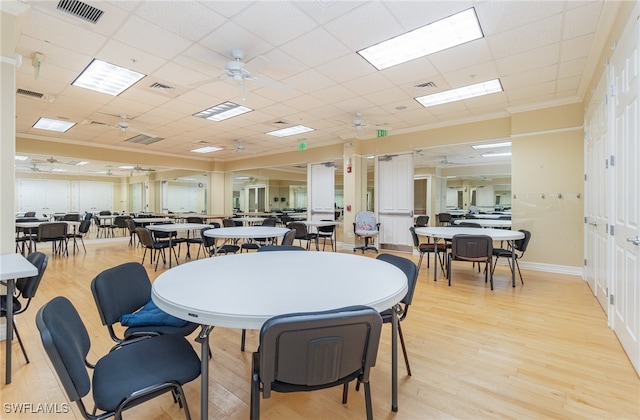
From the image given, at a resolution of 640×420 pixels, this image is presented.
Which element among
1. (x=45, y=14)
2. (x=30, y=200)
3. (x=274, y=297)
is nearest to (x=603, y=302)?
(x=274, y=297)

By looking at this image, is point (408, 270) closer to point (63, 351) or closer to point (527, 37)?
point (63, 351)

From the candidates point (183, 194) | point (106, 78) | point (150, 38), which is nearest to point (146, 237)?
point (106, 78)

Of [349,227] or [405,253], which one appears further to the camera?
[349,227]

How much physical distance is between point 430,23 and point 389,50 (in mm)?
572

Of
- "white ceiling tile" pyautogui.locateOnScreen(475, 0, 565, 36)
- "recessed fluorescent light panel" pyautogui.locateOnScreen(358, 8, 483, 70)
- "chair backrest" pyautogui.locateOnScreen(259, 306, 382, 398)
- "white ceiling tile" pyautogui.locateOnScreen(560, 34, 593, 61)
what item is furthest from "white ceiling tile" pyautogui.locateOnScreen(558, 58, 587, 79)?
"chair backrest" pyautogui.locateOnScreen(259, 306, 382, 398)

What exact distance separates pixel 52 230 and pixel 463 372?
7.62 metres

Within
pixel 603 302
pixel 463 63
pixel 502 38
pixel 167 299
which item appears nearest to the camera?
pixel 167 299

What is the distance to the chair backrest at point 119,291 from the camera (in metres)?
1.58

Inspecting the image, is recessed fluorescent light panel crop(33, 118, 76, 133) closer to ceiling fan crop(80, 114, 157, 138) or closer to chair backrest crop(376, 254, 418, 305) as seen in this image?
ceiling fan crop(80, 114, 157, 138)

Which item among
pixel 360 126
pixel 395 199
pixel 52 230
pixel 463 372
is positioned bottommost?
pixel 463 372

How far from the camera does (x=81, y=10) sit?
2646 mm

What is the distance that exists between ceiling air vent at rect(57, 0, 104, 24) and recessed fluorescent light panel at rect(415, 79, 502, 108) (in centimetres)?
426

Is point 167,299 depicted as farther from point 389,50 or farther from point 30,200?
point 30,200

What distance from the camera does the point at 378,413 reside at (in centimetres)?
170
